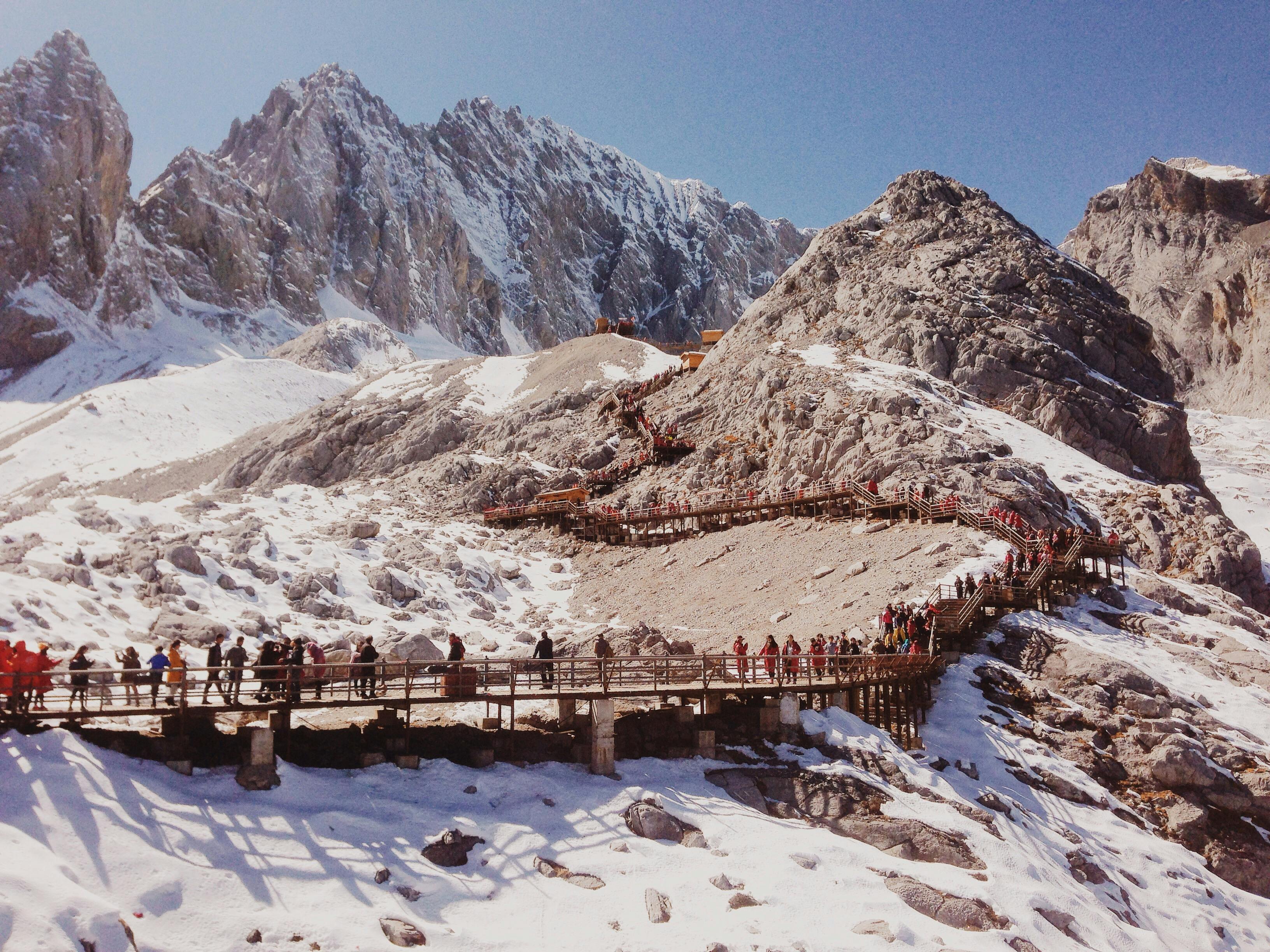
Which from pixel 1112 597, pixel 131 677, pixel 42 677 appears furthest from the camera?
pixel 1112 597

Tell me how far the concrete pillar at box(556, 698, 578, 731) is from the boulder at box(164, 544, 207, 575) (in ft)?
78.2

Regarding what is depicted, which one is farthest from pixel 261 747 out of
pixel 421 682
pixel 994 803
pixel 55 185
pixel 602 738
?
pixel 55 185

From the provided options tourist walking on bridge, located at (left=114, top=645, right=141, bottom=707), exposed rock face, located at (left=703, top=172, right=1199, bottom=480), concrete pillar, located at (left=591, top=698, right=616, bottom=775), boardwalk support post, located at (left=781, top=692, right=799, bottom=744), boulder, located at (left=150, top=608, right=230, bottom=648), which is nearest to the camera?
tourist walking on bridge, located at (left=114, top=645, right=141, bottom=707)

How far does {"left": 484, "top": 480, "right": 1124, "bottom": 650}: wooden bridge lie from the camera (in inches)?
1252

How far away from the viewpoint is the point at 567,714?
22188 mm

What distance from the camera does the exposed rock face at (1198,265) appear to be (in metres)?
132

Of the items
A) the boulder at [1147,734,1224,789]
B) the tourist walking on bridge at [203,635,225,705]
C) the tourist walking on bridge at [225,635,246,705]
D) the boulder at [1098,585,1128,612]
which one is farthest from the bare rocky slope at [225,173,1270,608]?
the tourist walking on bridge at [203,635,225,705]

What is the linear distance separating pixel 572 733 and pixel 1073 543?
22.3 meters

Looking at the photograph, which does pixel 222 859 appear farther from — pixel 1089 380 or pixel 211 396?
pixel 211 396

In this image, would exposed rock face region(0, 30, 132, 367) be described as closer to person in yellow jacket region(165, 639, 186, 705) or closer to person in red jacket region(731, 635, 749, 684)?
person in yellow jacket region(165, 639, 186, 705)

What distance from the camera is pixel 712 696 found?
23141 millimetres

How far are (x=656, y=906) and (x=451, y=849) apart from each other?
372cm

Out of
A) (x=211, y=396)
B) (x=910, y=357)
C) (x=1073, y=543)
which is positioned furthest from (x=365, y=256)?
(x=1073, y=543)

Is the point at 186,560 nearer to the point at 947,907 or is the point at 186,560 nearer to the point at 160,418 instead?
the point at 947,907
